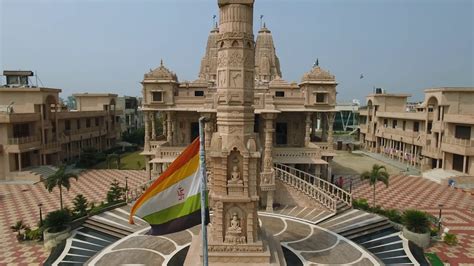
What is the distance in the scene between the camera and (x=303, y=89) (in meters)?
30.0

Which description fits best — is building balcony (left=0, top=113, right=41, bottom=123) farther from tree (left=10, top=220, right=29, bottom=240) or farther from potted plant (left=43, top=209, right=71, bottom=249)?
potted plant (left=43, top=209, right=71, bottom=249)

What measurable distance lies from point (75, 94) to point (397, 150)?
5352 cm

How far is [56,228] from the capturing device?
1722cm

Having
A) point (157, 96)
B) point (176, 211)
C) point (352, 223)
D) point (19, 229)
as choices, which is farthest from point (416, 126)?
point (19, 229)

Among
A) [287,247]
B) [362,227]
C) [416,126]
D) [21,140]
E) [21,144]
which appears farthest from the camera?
[416,126]

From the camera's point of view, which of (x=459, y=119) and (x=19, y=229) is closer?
(x=19, y=229)

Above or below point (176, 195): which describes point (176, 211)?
below

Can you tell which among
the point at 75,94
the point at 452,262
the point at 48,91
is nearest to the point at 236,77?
the point at 452,262

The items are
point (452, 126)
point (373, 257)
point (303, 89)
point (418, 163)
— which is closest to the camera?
point (373, 257)

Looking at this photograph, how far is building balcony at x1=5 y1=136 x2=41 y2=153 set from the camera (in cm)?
3234

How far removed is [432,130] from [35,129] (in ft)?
154

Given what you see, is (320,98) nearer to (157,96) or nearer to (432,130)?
(157,96)

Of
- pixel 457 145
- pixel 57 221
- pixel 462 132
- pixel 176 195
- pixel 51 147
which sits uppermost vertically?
pixel 462 132

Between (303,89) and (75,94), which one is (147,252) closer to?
(303,89)
